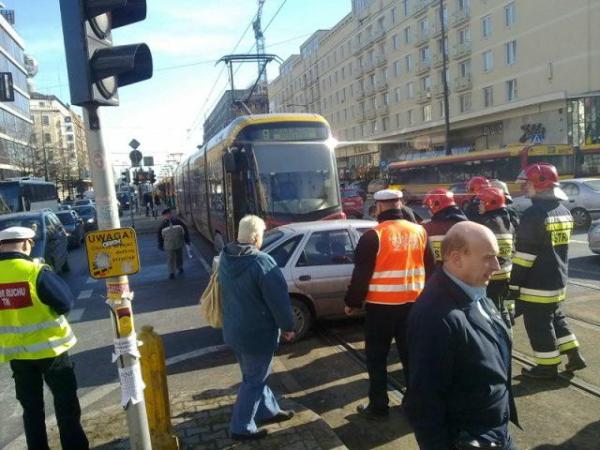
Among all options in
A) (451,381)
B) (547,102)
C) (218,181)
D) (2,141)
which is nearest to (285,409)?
(451,381)

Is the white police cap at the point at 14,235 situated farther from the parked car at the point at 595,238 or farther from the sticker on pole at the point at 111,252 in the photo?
the parked car at the point at 595,238

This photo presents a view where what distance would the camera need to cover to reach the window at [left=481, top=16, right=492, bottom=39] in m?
40.3

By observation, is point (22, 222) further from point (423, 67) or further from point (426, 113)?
point (423, 67)

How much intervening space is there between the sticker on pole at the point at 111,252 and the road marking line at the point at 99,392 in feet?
6.89

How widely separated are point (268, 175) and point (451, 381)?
355 inches

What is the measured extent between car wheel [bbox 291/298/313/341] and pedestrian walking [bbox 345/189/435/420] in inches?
90.2

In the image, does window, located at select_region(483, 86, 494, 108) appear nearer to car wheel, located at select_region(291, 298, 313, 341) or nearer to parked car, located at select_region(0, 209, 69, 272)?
parked car, located at select_region(0, 209, 69, 272)

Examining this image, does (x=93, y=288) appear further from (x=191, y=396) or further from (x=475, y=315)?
(x=475, y=315)

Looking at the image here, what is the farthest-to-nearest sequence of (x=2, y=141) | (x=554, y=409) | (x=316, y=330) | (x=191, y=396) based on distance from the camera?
(x=2, y=141), (x=316, y=330), (x=191, y=396), (x=554, y=409)

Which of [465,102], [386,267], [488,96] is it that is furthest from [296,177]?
[465,102]

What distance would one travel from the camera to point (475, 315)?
226cm

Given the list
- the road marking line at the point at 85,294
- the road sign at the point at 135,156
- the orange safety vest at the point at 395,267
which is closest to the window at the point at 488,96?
the road sign at the point at 135,156

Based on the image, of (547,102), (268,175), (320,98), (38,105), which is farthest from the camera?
(38,105)

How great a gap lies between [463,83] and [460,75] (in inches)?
45.4
